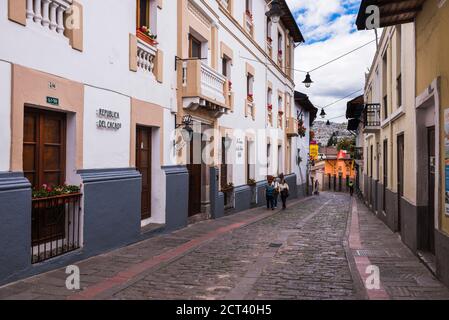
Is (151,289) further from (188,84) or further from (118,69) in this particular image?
(188,84)

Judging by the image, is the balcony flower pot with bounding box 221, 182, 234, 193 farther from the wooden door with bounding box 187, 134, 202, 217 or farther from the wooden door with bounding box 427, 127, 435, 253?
the wooden door with bounding box 427, 127, 435, 253

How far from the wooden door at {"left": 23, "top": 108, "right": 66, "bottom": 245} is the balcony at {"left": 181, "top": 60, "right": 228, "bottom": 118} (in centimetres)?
448

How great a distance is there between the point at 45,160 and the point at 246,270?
3.73 m

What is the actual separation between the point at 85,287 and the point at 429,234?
243 inches

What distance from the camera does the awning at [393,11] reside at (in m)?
7.42

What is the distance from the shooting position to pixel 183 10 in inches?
440

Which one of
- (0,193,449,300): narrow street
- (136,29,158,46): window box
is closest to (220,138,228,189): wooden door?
(0,193,449,300): narrow street

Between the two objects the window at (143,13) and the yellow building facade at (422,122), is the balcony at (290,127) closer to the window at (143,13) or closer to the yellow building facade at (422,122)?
the yellow building facade at (422,122)

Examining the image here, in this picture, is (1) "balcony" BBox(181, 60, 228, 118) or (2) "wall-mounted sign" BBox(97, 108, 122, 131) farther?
(1) "balcony" BBox(181, 60, 228, 118)

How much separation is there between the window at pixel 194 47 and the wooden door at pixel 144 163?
3659 mm

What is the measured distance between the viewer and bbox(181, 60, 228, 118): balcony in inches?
432

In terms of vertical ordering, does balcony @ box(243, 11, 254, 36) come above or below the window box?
above

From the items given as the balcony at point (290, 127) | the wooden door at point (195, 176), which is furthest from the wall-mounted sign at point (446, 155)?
the balcony at point (290, 127)
